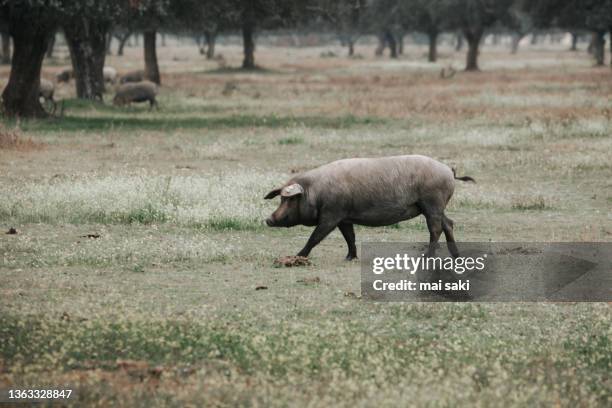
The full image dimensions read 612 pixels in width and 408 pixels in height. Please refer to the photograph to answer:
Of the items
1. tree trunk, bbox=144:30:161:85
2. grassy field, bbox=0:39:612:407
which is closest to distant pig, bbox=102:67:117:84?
tree trunk, bbox=144:30:161:85

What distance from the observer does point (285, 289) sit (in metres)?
10.7

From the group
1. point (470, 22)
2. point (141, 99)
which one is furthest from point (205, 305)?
point (470, 22)

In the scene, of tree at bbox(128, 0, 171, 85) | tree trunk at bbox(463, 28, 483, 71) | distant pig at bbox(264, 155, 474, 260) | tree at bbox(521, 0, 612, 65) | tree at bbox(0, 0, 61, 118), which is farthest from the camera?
tree trunk at bbox(463, 28, 483, 71)

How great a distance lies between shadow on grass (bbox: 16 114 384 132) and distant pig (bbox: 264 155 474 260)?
677 inches

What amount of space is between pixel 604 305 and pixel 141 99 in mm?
28960

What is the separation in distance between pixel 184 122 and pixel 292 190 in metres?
20.6

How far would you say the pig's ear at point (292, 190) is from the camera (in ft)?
38.5

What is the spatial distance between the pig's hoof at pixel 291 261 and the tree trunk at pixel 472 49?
2473 inches

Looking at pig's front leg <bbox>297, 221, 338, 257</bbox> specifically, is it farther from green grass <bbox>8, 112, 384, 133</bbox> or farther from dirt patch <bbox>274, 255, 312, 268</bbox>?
green grass <bbox>8, 112, 384, 133</bbox>

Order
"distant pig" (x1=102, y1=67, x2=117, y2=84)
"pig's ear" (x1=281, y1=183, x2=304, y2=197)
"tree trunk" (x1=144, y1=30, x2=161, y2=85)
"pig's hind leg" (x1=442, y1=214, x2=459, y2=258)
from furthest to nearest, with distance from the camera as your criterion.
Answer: "distant pig" (x1=102, y1=67, x2=117, y2=84), "tree trunk" (x1=144, y1=30, x2=161, y2=85), "pig's hind leg" (x1=442, y1=214, x2=459, y2=258), "pig's ear" (x1=281, y1=183, x2=304, y2=197)

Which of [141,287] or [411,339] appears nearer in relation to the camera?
[411,339]

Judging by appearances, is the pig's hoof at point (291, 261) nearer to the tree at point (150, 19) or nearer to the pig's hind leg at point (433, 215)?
the pig's hind leg at point (433, 215)

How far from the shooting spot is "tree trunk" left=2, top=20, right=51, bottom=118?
3023 cm

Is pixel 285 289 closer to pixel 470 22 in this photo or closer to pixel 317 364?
pixel 317 364
